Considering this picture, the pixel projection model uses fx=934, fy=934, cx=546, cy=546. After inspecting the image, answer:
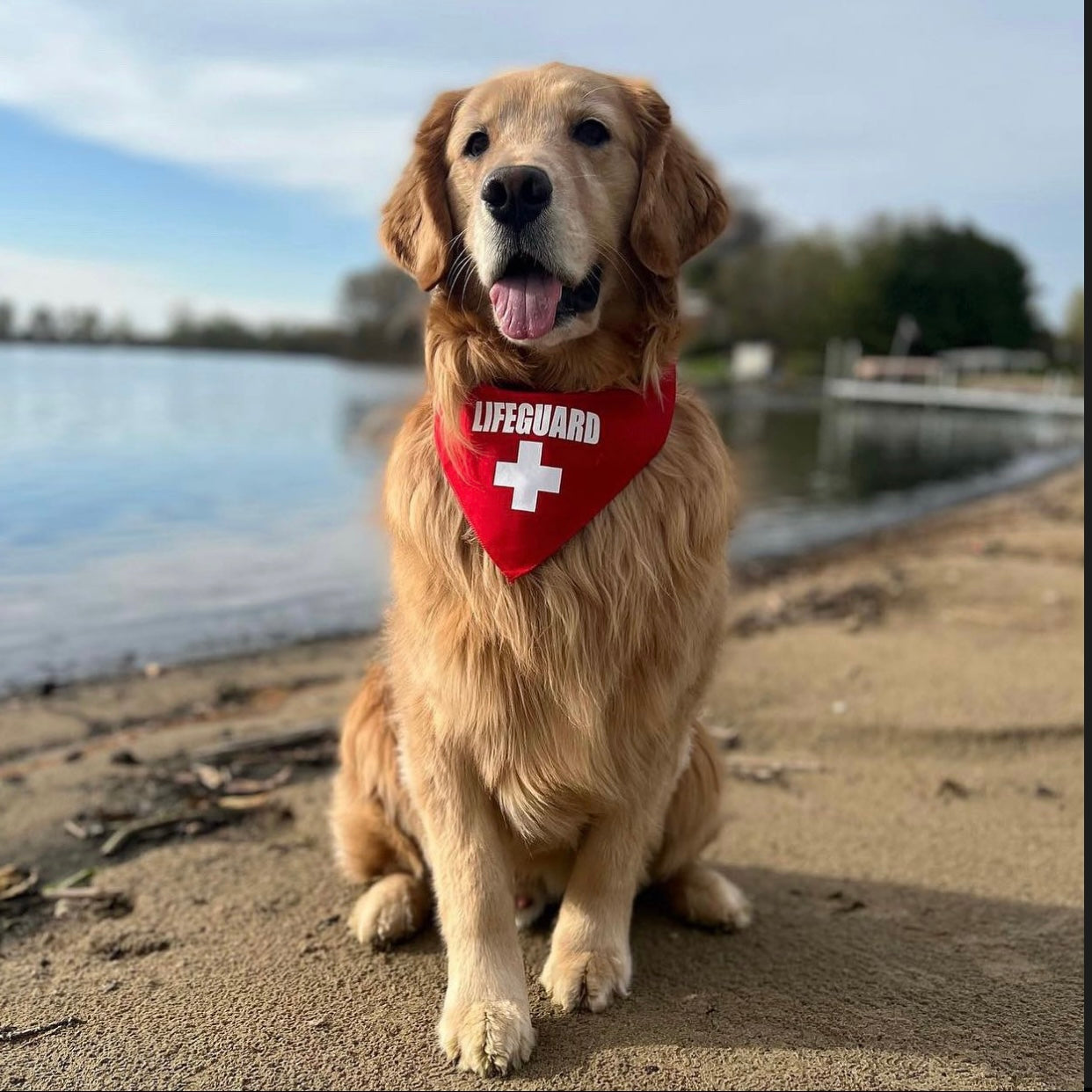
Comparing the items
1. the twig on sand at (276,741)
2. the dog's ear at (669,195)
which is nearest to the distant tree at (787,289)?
the twig on sand at (276,741)

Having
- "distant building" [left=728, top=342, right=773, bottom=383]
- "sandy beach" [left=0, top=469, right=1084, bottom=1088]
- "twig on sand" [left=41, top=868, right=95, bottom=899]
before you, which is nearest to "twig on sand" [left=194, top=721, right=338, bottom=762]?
"sandy beach" [left=0, top=469, right=1084, bottom=1088]

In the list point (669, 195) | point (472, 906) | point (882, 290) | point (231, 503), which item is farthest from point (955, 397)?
point (472, 906)

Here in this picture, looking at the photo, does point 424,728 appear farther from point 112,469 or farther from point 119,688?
point 112,469

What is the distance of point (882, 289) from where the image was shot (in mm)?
53469

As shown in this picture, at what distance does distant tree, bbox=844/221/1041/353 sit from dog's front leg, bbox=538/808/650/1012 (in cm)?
5553

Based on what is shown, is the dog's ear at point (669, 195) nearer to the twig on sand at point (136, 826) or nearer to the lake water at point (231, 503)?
the lake water at point (231, 503)

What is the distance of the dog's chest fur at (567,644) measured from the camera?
101 inches

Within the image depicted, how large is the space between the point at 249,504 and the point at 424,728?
34.0 feet

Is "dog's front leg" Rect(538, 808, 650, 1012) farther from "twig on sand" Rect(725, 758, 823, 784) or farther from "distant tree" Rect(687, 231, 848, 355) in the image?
"distant tree" Rect(687, 231, 848, 355)

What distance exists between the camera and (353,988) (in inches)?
107

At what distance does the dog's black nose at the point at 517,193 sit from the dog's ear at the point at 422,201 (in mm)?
376

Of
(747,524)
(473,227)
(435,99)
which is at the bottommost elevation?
(747,524)

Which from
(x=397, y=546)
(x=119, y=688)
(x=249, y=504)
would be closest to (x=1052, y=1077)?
(x=397, y=546)

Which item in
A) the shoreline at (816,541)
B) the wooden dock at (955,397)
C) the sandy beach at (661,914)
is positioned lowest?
the sandy beach at (661,914)
